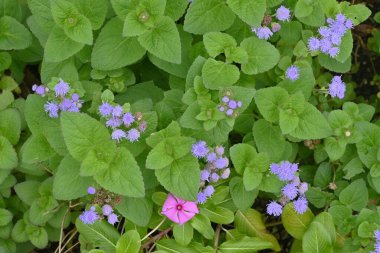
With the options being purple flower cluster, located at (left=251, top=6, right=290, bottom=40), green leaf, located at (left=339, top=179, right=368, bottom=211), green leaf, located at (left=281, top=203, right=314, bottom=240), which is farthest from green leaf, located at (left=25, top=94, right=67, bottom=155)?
green leaf, located at (left=339, top=179, right=368, bottom=211)

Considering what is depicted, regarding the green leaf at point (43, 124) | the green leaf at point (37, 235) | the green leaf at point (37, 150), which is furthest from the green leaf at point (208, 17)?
the green leaf at point (37, 235)

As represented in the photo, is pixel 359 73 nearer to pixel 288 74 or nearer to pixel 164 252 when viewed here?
pixel 288 74

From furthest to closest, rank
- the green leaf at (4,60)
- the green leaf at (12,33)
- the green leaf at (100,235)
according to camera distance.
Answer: the green leaf at (4,60)
the green leaf at (12,33)
the green leaf at (100,235)

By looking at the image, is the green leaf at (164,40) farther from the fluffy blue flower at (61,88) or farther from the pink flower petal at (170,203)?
the pink flower petal at (170,203)

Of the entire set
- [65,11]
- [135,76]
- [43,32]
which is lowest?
[135,76]

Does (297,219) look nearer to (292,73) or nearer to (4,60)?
(292,73)

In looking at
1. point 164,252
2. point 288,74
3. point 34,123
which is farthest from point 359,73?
point 34,123

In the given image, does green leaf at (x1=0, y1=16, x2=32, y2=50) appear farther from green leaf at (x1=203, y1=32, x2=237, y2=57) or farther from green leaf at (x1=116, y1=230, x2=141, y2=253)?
green leaf at (x1=116, y1=230, x2=141, y2=253)
